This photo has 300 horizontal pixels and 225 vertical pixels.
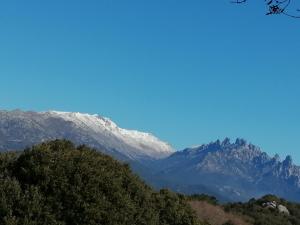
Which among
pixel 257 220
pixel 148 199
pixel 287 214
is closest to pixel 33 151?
pixel 148 199

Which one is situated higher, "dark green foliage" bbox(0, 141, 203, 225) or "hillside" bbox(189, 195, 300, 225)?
"hillside" bbox(189, 195, 300, 225)

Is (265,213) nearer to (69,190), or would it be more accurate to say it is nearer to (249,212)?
(249,212)

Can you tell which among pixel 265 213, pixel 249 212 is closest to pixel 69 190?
pixel 249 212

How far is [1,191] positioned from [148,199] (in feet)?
16.6

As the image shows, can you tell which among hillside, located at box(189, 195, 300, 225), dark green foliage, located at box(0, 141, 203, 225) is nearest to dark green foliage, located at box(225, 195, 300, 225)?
hillside, located at box(189, 195, 300, 225)

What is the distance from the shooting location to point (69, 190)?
18922 mm

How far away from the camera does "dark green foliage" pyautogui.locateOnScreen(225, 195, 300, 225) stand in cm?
5275

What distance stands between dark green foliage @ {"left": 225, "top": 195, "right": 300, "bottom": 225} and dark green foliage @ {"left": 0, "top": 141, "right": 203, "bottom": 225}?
1253 inches

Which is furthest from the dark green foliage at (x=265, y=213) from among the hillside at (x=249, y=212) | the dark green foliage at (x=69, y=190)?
the dark green foliage at (x=69, y=190)

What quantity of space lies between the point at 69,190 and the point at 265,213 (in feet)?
133

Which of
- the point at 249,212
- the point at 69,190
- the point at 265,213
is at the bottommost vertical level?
the point at 69,190

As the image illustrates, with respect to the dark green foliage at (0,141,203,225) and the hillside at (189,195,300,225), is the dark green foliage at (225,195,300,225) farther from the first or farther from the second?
the dark green foliage at (0,141,203,225)

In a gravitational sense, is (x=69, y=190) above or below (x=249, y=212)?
below

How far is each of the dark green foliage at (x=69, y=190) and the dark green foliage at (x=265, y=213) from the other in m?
31.8
